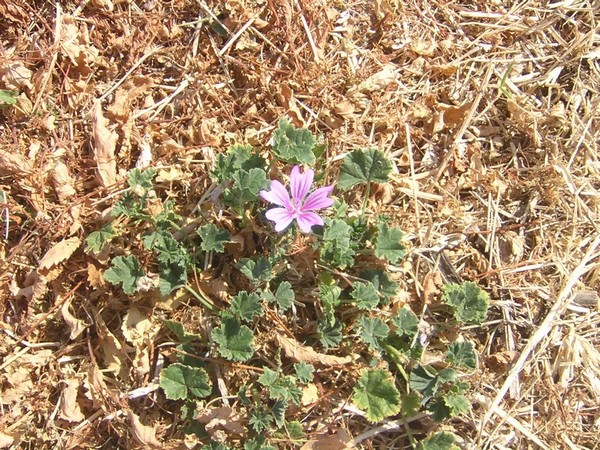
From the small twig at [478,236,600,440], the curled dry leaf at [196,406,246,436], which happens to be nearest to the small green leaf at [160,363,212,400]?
the curled dry leaf at [196,406,246,436]

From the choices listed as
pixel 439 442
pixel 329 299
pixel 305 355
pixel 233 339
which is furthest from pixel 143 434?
pixel 439 442

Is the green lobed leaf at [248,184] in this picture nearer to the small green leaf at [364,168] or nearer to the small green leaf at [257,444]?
the small green leaf at [364,168]

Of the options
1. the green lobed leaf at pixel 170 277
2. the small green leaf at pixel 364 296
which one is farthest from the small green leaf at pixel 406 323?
the green lobed leaf at pixel 170 277

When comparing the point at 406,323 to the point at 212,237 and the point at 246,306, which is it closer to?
the point at 246,306

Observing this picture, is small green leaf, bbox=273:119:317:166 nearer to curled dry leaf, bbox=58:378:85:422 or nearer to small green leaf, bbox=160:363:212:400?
small green leaf, bbox=160:363:212:400

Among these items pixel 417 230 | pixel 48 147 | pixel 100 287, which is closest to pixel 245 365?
pixel 100 287

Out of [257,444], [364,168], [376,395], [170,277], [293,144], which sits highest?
[293,144]
